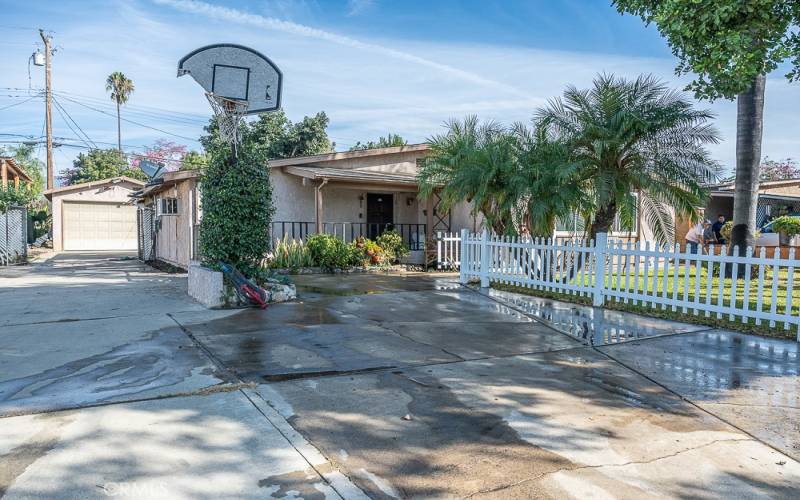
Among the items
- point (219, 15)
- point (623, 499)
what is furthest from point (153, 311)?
point (219, 15)

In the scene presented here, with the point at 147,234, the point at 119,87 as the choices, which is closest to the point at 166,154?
the point at 119,87

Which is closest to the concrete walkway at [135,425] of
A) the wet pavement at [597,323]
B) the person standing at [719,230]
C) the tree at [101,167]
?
the wet pavement at [597,323]

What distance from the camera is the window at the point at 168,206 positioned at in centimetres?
1667

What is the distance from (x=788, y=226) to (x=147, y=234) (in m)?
21.7

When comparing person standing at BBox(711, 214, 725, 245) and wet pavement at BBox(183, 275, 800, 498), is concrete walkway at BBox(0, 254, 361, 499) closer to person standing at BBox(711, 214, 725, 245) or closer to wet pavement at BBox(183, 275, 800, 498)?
wet pavement at BBox(183, 275, 800, 498)

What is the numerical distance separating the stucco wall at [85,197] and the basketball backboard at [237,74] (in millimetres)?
20524

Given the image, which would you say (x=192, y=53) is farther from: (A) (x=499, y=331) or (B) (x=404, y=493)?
(B) (x=404, y=493)

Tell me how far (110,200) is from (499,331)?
2769 centimetres

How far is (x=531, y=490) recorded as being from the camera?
306 centimetres

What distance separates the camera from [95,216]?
2908cm

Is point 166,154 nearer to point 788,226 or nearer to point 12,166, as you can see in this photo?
point 12,166

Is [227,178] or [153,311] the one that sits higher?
[227,178]

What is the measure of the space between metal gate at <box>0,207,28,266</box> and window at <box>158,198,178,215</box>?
5.17 metres

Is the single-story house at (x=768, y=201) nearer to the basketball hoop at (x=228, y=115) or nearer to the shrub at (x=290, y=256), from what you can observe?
the shrub at (x=290, y=256)
